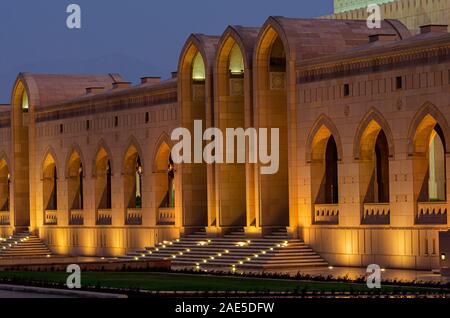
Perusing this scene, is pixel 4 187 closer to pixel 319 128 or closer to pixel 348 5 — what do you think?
pixel 348 5

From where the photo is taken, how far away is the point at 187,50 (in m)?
57.6

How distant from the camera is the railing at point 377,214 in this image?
47531 millimetres

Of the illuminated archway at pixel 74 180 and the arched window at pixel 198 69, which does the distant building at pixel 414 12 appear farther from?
the illuminated archway at pixel 74 180

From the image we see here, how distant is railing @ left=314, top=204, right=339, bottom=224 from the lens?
164 ft

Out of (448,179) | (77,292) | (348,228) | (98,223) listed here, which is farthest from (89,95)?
(77,292)

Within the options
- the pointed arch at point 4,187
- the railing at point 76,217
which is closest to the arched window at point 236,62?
the railing at point 76,217

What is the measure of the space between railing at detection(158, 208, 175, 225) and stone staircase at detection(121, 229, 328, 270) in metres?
1.95

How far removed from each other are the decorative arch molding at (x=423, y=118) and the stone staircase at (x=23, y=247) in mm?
25931

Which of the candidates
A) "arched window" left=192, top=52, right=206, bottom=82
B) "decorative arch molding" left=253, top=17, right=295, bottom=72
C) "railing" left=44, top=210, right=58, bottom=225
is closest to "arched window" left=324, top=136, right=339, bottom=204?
"decorative arch molding" left=253, top=17, right=295, bottom=72

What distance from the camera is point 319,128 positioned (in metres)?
50.6

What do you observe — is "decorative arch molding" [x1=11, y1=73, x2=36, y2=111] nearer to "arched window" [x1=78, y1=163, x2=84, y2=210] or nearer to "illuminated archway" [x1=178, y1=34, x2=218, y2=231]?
"arched window" [x1=78, y1=163, x2=84, y2=210]

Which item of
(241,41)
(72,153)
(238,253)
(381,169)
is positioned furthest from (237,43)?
(72,153)
